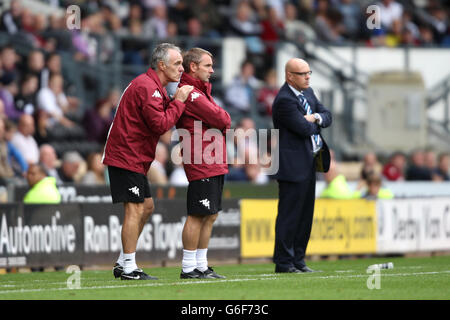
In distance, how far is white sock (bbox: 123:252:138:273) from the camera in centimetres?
1078

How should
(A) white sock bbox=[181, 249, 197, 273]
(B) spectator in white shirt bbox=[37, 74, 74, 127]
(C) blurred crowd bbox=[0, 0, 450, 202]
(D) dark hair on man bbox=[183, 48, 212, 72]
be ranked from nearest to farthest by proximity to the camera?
(A) white sock bbox=[181, 249, 197, 273] → (D) dark hair on man bbox=[183, 48, 212, 72] → (C) blurred crowd bbox=[0, 0, 450, 202] → (B) spectator in white shirt bbox=[37, 74, 74, 127]

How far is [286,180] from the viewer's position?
12.3 m

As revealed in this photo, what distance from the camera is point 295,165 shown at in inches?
483

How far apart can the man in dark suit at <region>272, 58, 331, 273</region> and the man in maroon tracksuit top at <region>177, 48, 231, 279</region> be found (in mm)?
1253

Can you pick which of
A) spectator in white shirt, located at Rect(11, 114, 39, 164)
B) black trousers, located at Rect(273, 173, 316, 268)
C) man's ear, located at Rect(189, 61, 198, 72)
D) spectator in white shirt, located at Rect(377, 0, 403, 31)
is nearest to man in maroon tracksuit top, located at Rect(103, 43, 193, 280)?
man's ear, located at Rect(189, 61, 198, 72)

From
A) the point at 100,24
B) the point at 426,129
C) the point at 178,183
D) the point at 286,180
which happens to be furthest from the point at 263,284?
the point at 426,129

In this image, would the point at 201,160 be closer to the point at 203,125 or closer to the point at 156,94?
the point at 203,125

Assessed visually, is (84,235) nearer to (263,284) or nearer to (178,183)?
(178,183)

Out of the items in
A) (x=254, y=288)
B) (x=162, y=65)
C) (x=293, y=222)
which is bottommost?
(x=254, y=288)

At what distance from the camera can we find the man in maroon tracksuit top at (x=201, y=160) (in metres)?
11.0

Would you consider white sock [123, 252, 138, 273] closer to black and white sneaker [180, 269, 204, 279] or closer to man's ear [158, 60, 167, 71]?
black and white sneaker [180, 269, 204, 279]

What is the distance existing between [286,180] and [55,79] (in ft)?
26.8

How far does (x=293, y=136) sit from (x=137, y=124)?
7.27ft

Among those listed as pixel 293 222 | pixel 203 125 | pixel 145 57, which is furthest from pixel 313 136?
pixel 145 57
